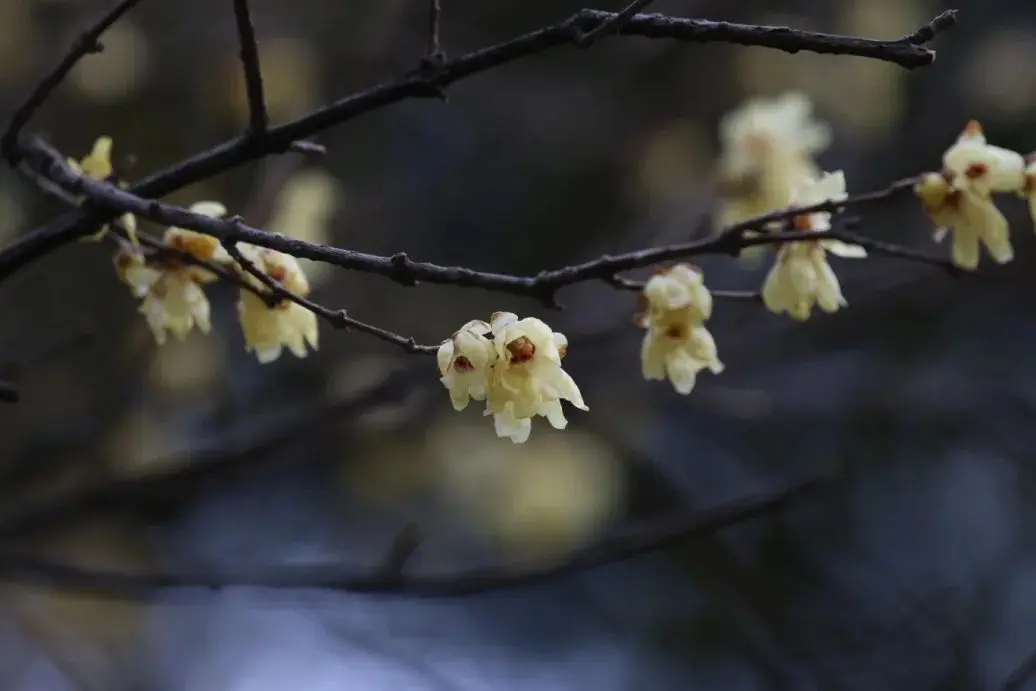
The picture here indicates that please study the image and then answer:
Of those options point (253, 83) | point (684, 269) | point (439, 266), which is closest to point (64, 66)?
point (253, 83)

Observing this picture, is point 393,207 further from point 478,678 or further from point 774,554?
point 774,554

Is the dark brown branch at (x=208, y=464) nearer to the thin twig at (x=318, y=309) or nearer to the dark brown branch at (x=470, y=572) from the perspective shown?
the dark brown branch at (x=470, y=572)

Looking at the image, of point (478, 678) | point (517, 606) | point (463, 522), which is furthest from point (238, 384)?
point (517, 606)

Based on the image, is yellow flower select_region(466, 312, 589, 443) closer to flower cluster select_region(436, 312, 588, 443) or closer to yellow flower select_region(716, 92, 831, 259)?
flower cluster select_region(436, 312, 588, 443)

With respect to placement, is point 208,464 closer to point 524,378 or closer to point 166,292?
point 166,292

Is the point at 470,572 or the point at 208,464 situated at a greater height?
the point at 208,464

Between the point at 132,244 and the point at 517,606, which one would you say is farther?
the point at 517,606
